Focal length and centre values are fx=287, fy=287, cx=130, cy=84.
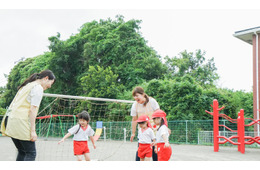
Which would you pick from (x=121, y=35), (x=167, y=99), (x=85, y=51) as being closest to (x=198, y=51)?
(x=121, y=35)

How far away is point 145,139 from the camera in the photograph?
513 centimetres

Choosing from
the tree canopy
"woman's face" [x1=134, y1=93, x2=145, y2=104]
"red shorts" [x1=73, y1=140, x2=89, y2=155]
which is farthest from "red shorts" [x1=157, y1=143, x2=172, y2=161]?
the tree canopy

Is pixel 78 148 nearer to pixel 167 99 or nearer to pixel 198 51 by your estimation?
pixel 167 99

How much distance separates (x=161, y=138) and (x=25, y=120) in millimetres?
2201

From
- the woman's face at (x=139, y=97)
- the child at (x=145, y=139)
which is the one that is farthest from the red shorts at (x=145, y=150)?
the woman's face at (x=139, y=97)

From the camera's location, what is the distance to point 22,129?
12.6 feet

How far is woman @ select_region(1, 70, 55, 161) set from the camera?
12.6 feet

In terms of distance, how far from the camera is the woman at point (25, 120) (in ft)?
12.6

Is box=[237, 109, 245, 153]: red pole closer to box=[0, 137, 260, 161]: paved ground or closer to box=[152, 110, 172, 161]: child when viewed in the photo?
Answer: box=[0, 137, 260, 161]: paved ground

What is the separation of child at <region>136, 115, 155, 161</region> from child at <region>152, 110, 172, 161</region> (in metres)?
0.23

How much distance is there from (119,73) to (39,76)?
22539 mm

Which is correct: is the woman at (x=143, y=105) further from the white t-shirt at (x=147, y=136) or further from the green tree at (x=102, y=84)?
the green tree at (x=102, y=84)

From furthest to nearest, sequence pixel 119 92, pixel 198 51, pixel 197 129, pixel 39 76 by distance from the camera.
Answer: pixel 198 51
pixel 119 92
pixel 197 129
pixel 39 76

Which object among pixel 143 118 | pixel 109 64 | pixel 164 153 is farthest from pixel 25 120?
pixel 109 64
